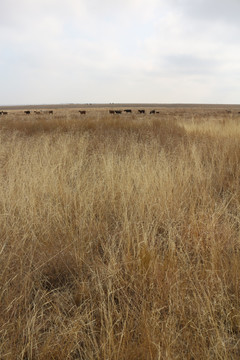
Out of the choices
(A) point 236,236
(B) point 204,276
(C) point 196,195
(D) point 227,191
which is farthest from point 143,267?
(D) point 227,191

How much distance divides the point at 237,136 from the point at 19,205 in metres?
6.53

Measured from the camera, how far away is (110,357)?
113 centimetres

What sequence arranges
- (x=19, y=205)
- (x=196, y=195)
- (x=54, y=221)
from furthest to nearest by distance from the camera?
(x=196, y=195) < (x=19, y=205) < (x=54, y=221)

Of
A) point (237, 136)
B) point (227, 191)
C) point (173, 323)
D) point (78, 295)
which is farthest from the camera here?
point (237, 136)

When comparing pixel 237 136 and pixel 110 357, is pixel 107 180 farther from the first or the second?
pixel 237 136

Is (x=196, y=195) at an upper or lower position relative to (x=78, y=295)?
upper

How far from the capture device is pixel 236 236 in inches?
89.0

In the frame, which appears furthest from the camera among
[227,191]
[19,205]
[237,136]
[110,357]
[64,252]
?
[237,136]

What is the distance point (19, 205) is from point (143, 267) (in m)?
1.70

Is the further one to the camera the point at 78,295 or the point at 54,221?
the point at 54,221

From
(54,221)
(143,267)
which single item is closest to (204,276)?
(143,267)

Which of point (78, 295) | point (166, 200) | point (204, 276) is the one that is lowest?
point (78, 295)

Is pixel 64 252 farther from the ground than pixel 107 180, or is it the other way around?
pixel 107 180

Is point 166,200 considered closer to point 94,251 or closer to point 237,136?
point 94,251
